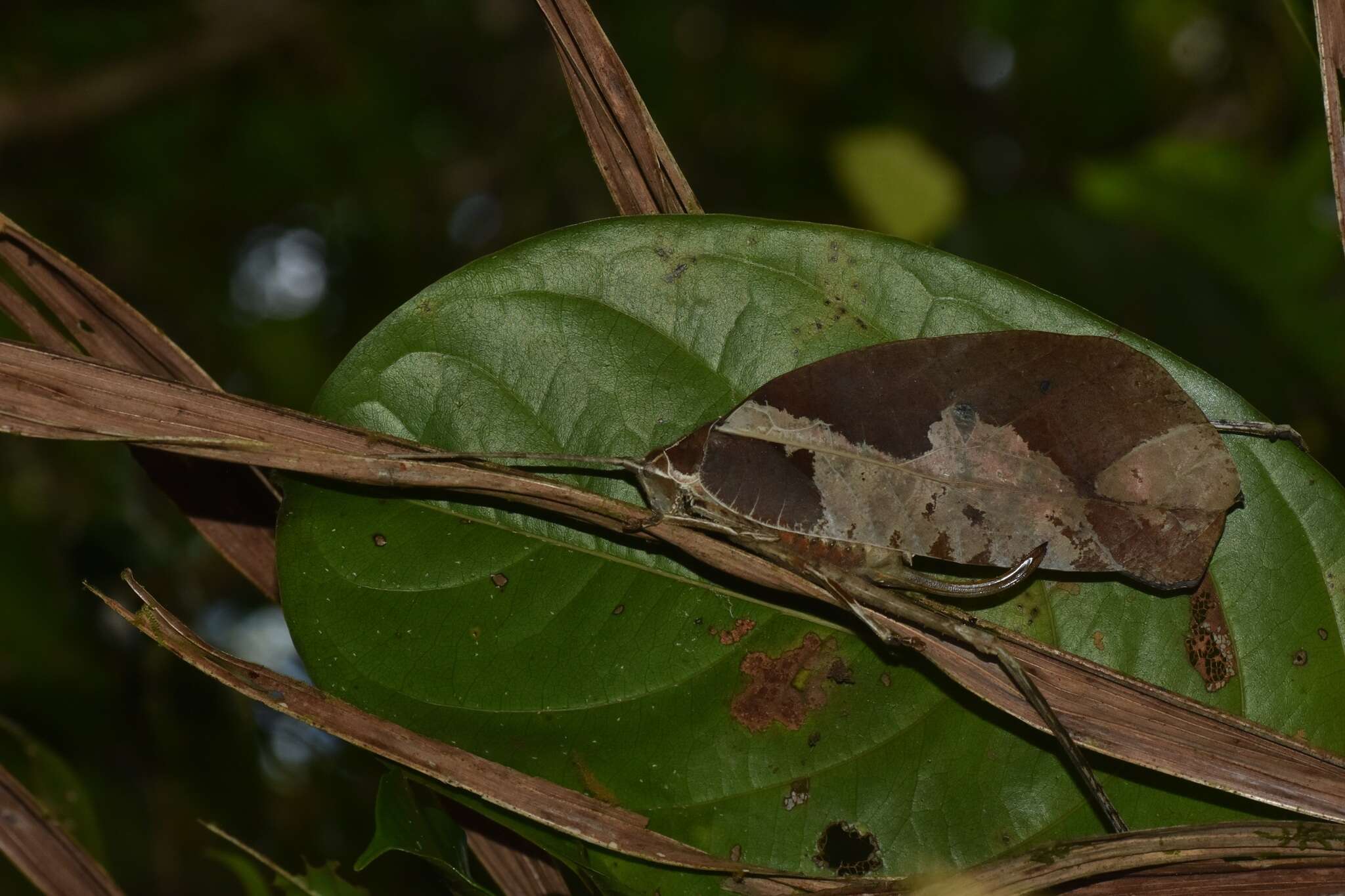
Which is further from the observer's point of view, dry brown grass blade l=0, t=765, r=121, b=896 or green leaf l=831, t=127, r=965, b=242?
green leaf l=831, t=127, r=965, b=242

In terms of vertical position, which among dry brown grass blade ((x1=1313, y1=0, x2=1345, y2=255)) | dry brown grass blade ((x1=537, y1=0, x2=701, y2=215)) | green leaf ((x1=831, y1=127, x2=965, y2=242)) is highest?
green leaf ((x1=831, y1=127, x2=965, y2=242))

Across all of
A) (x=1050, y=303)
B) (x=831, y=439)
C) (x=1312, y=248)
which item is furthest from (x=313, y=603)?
(x=1312, y=248)

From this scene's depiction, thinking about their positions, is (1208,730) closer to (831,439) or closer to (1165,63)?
(831,439)

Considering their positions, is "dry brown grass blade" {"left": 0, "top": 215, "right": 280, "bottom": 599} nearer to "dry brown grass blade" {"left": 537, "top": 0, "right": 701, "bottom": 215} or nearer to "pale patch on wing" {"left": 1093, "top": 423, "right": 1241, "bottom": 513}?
"dry brown grass blade" {"left": 537, "top": 0, "right": 701, "bottom": 215}

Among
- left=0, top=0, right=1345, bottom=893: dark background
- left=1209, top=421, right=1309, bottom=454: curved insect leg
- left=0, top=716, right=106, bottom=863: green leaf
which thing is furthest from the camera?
left=0, top=0, right=1345, bottom=893: dark background

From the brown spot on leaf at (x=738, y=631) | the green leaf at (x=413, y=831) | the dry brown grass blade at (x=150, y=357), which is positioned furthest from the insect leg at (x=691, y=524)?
the dry brown grass blade at (x=150, y=357)

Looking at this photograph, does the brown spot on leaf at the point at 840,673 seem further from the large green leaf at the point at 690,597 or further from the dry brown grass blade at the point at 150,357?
the dry brown grass blade at the point at 150,357

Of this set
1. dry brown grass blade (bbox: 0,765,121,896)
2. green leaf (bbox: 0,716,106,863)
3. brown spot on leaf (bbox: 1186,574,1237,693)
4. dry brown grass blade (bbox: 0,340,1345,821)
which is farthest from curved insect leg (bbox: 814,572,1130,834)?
green leaf (bbox: 0,716,106,863)
